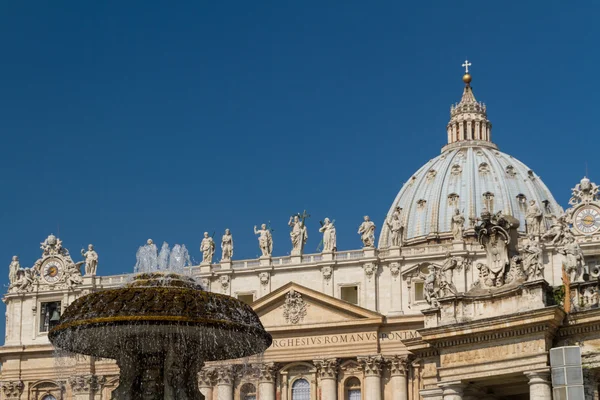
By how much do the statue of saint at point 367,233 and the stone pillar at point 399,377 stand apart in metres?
7.11

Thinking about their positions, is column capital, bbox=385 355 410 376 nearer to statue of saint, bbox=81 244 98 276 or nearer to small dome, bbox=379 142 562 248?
statue of saint, bbox=81 244 98 276

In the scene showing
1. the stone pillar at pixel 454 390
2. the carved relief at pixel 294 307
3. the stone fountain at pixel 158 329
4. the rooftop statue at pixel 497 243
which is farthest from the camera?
the carved relief at pixel 294 307

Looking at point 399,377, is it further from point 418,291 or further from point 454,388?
point 454,388

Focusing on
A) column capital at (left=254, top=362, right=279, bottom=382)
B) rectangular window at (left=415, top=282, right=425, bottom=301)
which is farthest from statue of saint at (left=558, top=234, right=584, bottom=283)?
column capital at (left=254, top=362, right=279, bottom=382)

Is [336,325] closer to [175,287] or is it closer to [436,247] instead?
[436,247]

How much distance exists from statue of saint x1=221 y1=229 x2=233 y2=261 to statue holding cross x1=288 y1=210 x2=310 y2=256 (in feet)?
12.6

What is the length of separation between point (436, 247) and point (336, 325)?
25.0 feet

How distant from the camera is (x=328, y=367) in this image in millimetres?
71250

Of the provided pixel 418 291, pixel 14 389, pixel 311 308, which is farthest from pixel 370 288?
pixel 14 389

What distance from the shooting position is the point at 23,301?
8031 cm

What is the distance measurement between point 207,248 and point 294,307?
7.33 metres

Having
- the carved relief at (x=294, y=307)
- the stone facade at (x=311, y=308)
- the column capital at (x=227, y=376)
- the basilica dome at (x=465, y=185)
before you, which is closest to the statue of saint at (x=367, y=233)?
the stone facade at (x=311, y=308)

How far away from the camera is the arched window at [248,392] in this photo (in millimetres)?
73938

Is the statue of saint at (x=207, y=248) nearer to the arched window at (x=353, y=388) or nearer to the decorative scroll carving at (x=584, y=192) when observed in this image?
the arched window at (x=353, y=388)
